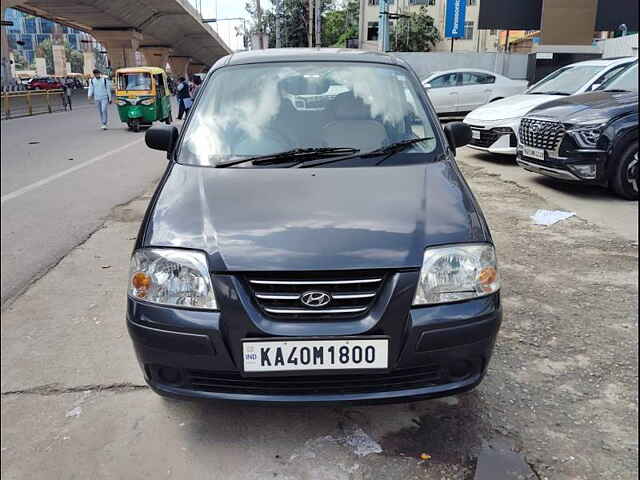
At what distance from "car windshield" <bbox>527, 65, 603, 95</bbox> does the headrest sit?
276 inches

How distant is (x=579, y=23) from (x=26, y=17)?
182 ft

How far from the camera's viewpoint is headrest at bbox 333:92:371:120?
10.8ft

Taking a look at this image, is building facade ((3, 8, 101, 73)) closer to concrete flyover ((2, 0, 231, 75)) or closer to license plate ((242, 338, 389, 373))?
concrete flyover ((2, 0, 231, 75))

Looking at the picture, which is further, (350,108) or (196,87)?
(196,87)

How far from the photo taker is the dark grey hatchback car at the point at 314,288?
2.18 meters

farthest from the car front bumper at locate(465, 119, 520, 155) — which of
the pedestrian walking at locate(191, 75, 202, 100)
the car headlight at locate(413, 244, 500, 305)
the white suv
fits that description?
the car headlight at locate(413, 244, 500, 305)

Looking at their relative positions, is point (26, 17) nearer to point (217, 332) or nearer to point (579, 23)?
point (579, 23)

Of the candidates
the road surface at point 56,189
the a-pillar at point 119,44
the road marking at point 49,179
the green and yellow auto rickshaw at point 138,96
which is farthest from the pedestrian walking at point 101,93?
the a-pillar at point 119,44

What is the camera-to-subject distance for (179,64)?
265 ft

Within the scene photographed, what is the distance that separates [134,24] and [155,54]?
17232 mm

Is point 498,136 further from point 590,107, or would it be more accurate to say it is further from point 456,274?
point 456,274

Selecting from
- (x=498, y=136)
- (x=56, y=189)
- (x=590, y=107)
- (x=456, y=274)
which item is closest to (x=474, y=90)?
(x=498, y=136)

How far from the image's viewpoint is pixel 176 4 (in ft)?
148

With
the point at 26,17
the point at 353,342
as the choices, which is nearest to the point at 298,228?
the point at 353,342
